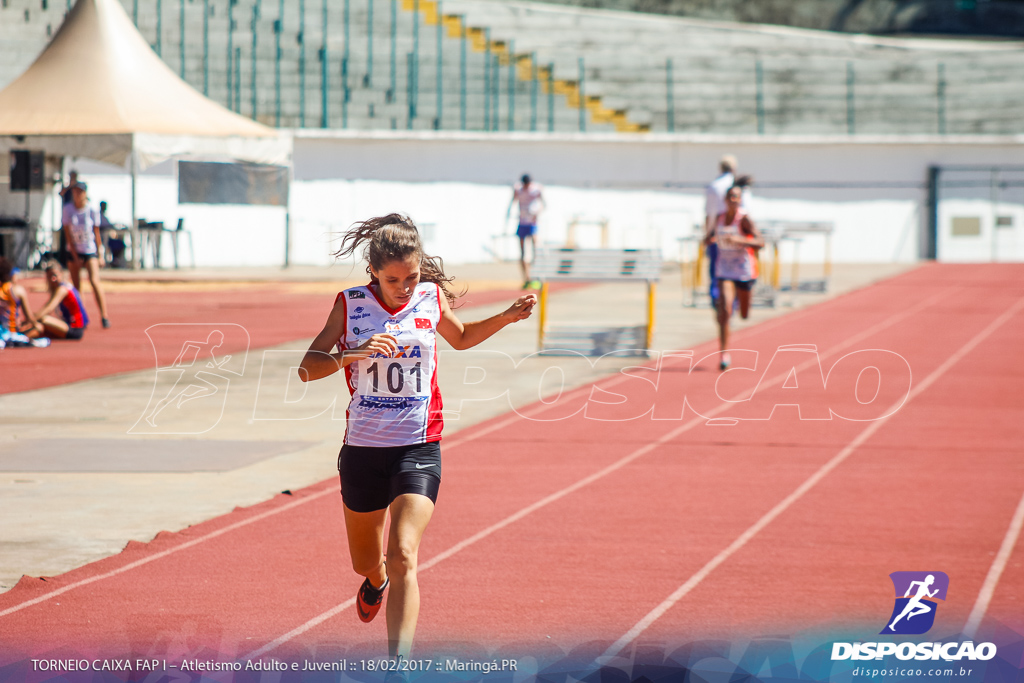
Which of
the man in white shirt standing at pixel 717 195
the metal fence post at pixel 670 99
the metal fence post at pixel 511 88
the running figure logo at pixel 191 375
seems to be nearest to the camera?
the running figure logo at pixel 191 375

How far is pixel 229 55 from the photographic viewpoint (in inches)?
1430

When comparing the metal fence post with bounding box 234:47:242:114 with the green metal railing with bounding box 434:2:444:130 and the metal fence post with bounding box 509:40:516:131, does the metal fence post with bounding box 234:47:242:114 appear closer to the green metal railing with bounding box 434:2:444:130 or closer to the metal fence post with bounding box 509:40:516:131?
the green metal railing with bounding box 434:2:444:130

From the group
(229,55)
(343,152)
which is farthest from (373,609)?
(229,55)

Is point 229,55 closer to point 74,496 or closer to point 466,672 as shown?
point 74,496

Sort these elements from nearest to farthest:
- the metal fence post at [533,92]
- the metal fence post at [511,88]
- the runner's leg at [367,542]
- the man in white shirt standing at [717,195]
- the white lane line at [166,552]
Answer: the runner's leg at [367,542] → the white lane line at [166,552] → the man in white shirt standing at [717,195] → the metal fence post at [511,88] → the metal fence post at [533,92]

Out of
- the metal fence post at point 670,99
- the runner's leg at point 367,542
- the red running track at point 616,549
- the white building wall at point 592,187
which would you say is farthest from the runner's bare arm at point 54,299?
the metal fence post at point 670,99

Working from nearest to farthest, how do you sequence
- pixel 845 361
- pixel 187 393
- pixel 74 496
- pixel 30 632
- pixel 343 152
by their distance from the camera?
pixel 30 632 < pixel 74 496 < pixel 187 393 < pixel 845 361 < pixel 343 152

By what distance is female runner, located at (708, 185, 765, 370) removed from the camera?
Answer: 13445 millimetres

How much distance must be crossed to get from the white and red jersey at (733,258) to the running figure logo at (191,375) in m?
5.00

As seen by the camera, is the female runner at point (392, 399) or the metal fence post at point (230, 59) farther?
the metal fence post at point (230, 59)

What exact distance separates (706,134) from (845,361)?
930 inches

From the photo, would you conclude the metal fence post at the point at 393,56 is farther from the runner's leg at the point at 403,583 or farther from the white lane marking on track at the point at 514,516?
the runner's leg at the point at 403,583

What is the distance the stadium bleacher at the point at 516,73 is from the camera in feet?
119

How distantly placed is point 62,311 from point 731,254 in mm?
8114
